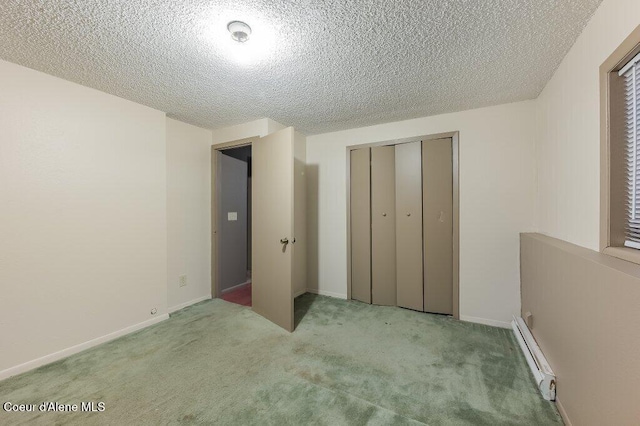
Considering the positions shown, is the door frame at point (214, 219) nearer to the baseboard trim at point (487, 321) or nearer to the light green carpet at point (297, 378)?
the light green carpet at point (297, 378)

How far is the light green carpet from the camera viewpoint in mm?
1431

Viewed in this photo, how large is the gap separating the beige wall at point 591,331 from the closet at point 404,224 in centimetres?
102

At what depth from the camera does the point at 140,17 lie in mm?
1337

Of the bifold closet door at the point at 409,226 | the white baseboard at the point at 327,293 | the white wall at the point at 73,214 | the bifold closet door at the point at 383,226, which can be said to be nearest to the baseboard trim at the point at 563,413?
the bifold closet door at the point at 409,226

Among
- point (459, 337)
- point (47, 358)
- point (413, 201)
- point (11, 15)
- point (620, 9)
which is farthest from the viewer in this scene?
point (413, 201)

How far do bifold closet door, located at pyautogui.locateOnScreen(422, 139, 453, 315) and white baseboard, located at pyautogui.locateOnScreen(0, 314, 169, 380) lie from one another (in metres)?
3.01

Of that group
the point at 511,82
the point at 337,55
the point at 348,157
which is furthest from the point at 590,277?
the point at 348,157

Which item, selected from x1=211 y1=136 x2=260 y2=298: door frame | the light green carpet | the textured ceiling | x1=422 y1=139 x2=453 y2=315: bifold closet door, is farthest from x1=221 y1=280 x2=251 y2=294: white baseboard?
x1=422 y1=139 x2=453 y2=315: bifold closet door

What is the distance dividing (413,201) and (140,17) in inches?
108

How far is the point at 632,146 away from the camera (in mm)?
1163

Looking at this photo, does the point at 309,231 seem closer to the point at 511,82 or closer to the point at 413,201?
the point at 413,201

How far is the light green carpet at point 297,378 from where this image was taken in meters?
1.43

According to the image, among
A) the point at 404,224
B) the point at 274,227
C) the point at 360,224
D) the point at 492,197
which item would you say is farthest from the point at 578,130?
the point at 274,227

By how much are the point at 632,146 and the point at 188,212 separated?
3704 mm
